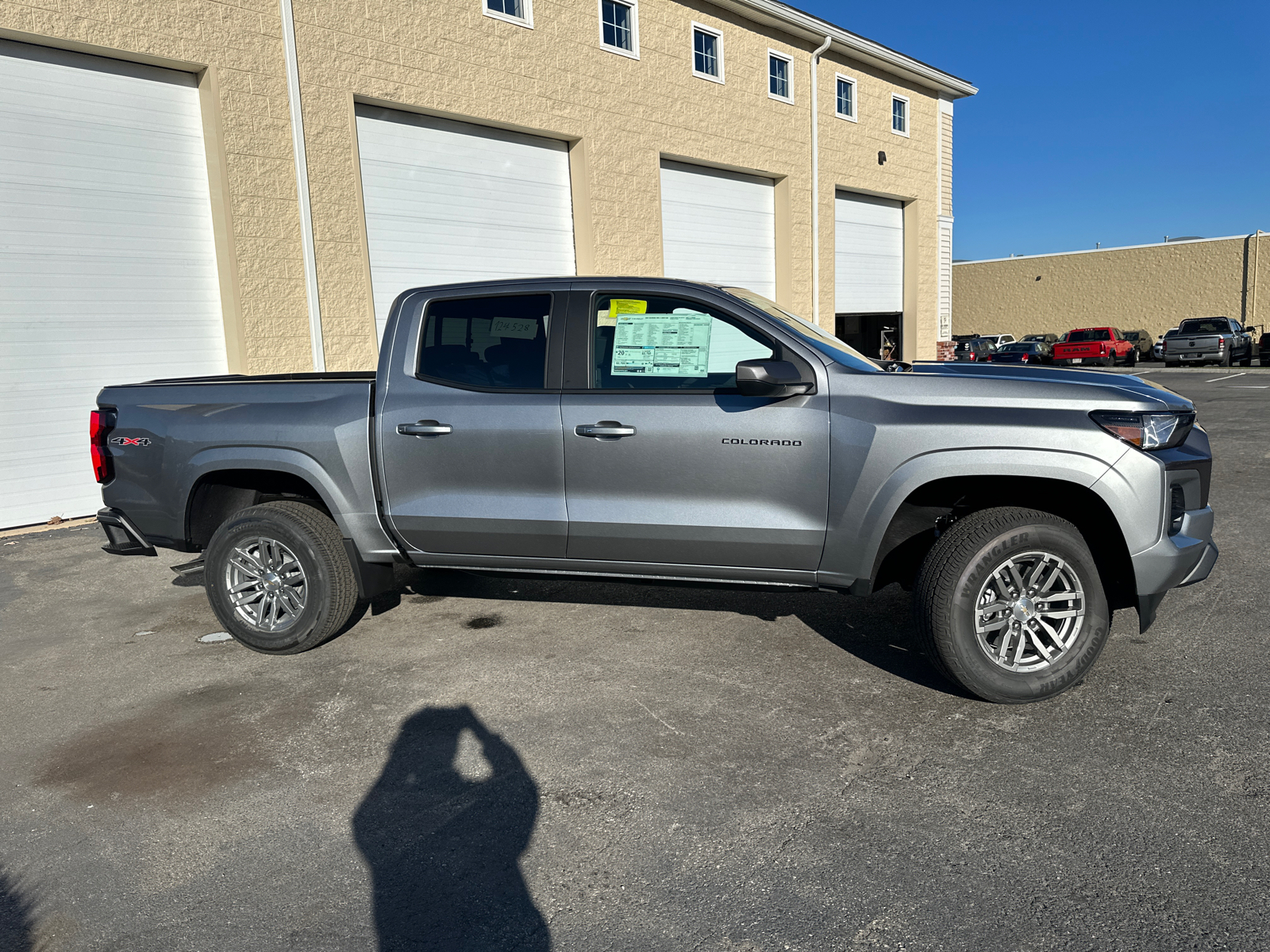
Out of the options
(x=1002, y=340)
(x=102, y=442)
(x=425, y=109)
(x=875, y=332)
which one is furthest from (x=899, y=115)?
(x=1002, y=340)

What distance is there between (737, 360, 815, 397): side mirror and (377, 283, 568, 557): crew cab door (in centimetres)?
100

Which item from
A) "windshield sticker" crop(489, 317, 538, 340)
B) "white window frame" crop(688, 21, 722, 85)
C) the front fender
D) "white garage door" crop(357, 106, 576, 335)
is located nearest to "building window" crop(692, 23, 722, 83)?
"white window frame" crop(688, 21, 722, 85)

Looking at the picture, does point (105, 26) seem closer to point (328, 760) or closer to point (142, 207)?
point (142, 207)

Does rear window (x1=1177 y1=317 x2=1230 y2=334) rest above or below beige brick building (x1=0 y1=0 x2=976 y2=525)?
below

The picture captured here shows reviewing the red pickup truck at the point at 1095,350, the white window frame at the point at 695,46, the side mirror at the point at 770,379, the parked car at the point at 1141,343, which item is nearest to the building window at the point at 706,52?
the white window frame at the point at 695,46

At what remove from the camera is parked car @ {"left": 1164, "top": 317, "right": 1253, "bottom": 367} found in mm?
31188

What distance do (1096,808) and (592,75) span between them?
A: 13.0 meters

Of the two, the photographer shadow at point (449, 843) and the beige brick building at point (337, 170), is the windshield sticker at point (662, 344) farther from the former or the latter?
the beige brick building at point (337, 170)

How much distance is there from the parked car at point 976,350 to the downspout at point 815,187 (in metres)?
21.6

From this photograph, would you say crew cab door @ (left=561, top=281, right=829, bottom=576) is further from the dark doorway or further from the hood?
the dark doorway

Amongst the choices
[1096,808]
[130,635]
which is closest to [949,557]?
[1096,808]

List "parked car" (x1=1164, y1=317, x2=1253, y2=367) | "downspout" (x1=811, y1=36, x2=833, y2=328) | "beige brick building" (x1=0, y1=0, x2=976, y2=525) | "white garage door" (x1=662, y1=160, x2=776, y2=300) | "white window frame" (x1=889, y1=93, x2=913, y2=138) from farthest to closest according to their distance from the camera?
"parked car" (x1=1164, y1=317, x2=1253, y2=367)
"white window frame" (x1=889, y1=93, x2=913, y2=138)
"downspout" (x1=811, y1=36, x2=833, y2=328)
"white garage door" (x1=662, y1=160, x2=776, y2=300)
"beige brick building" (x1=0, y1=0, x2=976, y2=525)

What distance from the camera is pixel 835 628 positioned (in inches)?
195

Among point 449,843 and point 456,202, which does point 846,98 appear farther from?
point 449,843
